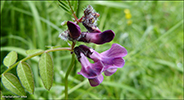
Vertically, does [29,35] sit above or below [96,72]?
above

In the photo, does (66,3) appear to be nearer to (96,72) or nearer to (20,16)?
(96,72)

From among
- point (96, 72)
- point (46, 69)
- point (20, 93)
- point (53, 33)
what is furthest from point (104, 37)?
point (53, 33)

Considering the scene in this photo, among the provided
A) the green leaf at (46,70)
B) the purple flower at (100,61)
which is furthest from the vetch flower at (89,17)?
the green leaf at (46,70)

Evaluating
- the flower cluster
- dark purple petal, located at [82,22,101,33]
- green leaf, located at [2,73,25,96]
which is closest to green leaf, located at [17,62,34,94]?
green leaf, located at [2,73,25,96]

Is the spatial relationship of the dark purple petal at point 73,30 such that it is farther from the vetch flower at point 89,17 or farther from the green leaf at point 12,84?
the green leaf at point 12,84

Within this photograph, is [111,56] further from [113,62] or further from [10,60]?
[10,60]

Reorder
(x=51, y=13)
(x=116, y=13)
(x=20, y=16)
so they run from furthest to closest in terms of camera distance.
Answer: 1. (x=116, y=13)
2. (x=51, y=13)
3. (x=20, y=16)

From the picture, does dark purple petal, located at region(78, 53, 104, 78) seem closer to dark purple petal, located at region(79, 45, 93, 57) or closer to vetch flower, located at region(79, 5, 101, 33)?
dark purple petal, located at region(79, 45, 93, 57)
